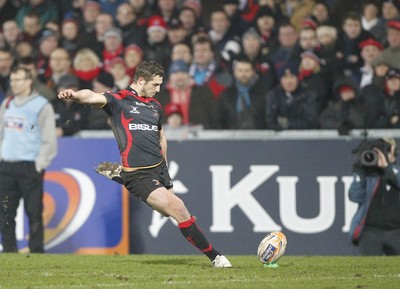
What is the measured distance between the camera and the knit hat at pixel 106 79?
59.9ft

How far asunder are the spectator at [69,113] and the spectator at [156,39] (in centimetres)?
166

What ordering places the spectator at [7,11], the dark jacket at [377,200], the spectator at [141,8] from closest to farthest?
the dark jacket at [377,200] → the spectator at [141,8] → the spectator at [7,11]

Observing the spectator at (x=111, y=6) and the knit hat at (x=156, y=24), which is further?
the spectator at (x=111, y=6)

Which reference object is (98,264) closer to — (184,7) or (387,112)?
(387,112)

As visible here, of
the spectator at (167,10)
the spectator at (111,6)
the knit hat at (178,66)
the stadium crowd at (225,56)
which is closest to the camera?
the stadium crowd at (225,56)

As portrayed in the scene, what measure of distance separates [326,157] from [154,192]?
5150 mm

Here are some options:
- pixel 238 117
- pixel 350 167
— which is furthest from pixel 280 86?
pixel 350 167

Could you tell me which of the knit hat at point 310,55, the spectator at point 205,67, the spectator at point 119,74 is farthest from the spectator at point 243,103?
the spectator at point 119,74

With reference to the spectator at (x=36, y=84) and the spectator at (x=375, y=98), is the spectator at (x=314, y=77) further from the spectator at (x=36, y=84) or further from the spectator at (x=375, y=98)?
the spectator at (x=36, y=84)

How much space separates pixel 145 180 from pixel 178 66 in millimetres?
6291

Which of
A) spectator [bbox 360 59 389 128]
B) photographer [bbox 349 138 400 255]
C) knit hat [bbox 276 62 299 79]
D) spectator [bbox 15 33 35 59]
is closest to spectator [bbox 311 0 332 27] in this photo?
knit hat [bbox 276 62 299 79]

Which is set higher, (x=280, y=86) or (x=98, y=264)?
(x=280, y=86)

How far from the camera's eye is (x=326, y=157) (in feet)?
53.9

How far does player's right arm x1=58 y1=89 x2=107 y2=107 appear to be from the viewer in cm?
1104
